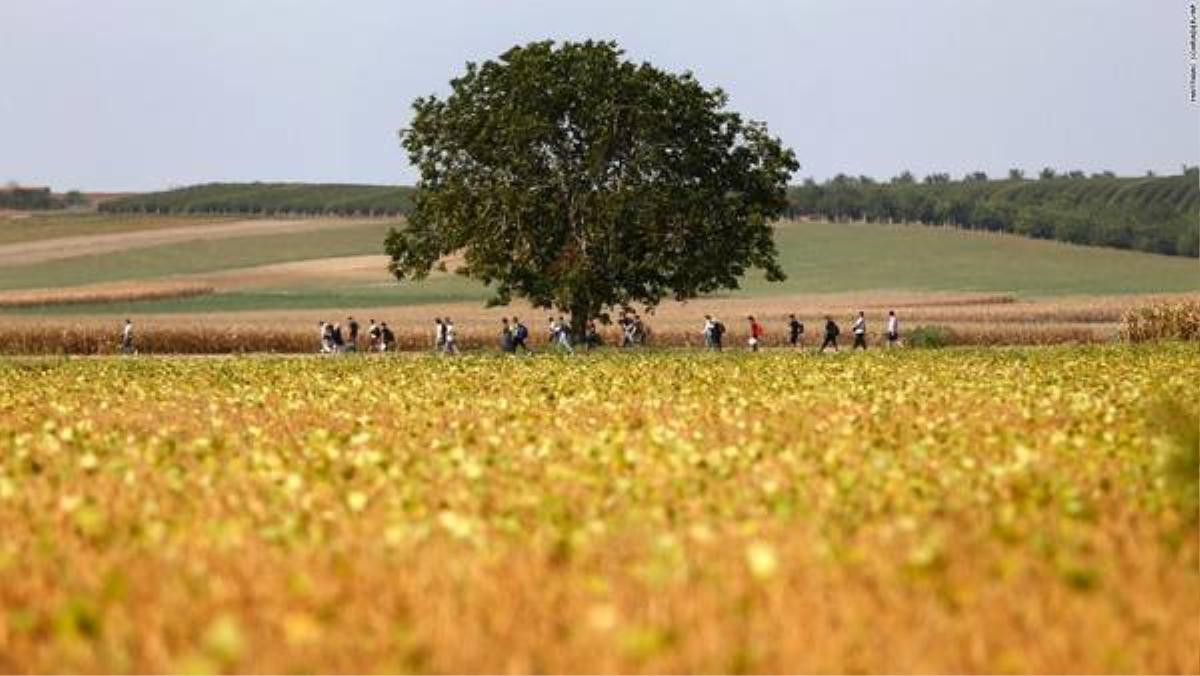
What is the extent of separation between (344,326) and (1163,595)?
10335 cm

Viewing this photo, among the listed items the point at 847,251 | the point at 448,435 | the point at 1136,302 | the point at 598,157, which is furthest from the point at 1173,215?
the point at 448,435

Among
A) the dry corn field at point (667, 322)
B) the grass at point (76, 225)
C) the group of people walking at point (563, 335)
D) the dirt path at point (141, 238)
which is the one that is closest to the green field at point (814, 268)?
the grass at point (76, 225)

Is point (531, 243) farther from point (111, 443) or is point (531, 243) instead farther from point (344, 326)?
point (111, 443)

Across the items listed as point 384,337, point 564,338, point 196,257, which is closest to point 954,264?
point 196,257

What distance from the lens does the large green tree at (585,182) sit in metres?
73.2

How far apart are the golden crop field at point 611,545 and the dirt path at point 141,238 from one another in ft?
469

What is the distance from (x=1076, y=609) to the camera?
11305 millimetres

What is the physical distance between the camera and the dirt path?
16625 centimetres

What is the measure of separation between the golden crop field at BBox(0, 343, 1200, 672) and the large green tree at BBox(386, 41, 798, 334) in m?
46.3

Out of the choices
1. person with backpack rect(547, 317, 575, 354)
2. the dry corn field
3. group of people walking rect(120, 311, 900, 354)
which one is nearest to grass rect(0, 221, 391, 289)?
the dry corn field

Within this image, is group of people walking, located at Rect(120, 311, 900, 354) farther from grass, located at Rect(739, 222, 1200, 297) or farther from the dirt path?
the dirt path

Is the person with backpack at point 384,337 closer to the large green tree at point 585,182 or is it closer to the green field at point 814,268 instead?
the large green tree at point 585,182

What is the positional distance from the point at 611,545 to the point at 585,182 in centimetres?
6174

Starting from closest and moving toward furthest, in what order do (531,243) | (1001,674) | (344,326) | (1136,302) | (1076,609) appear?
(1001,674), (1076,609), (531,243), (344,326), (1136,302)
